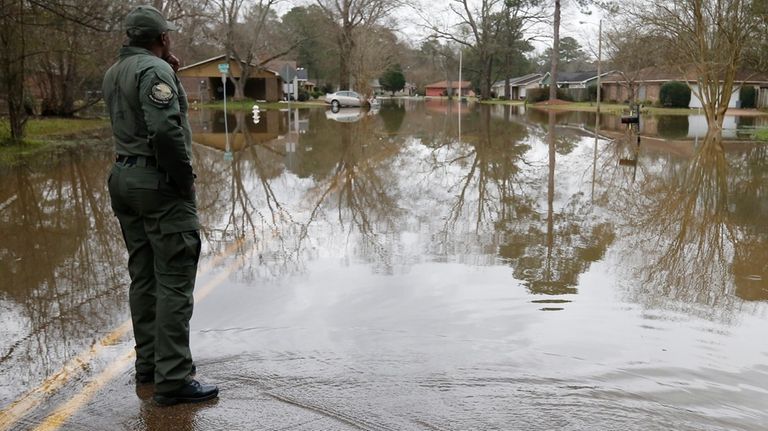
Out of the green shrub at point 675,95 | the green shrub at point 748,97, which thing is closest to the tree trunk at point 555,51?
the green shrub at point 675,95

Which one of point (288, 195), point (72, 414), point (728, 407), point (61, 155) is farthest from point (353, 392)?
point (61, 155)

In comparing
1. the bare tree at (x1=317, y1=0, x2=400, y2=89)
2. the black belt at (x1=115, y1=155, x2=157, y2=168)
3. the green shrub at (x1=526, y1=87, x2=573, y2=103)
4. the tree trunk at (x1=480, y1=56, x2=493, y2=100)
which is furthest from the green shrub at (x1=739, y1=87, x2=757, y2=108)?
the black belt at (x1=115, y1=155, x2=157, y2=168)

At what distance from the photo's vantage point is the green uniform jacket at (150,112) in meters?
3.54

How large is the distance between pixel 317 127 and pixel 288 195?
17547 mm

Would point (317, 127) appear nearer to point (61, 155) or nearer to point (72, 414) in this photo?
point (61, 155)

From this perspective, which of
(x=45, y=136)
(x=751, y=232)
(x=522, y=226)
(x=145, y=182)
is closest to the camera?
(x=145, y=182)

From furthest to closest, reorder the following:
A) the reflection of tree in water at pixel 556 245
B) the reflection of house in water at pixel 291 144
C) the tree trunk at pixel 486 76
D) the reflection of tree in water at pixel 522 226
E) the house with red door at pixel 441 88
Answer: the house with red door at pixel 441 88 → the tree trunk at pixel 486 76 → the reflection of house in water at pixel 291 144 → the reflection of tree in water at pixel 522 226 → the reflection of tree in water at pixel 556 245

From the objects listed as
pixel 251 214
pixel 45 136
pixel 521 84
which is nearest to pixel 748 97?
pixel 521 84

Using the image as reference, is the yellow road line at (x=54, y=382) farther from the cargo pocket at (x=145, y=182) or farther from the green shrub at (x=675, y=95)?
the green shrub at (x=675, y=95)

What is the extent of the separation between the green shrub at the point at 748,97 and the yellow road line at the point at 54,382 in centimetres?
6547

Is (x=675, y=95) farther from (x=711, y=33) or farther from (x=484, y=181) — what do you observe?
(x=484, y=181)

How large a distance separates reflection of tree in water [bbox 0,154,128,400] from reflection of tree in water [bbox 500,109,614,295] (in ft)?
11.7

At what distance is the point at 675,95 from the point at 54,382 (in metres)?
62.1

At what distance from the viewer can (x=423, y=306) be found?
5.58 m
